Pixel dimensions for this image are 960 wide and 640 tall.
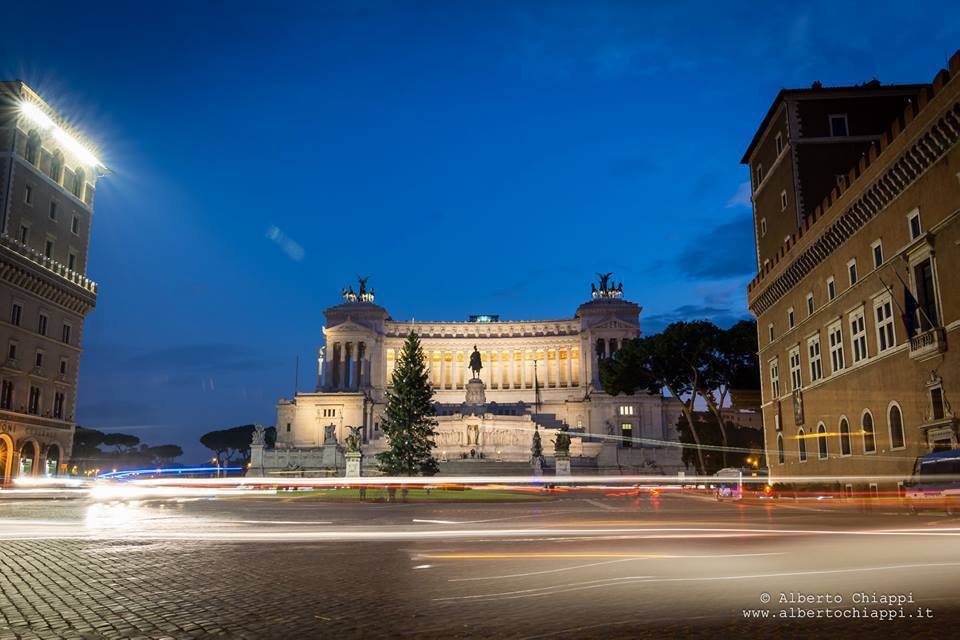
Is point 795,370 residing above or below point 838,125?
below

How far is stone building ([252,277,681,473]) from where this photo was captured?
8369 cm

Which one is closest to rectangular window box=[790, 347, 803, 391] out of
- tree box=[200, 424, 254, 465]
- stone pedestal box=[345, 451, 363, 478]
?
stone pedestal box=[345, 451, 363, 478]

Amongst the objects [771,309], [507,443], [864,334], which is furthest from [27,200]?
[864,334]

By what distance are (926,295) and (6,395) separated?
62.4m

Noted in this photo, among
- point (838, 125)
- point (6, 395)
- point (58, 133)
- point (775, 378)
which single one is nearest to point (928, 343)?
point (838, 125)

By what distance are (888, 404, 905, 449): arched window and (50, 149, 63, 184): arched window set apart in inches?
2741

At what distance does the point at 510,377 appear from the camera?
120562mm

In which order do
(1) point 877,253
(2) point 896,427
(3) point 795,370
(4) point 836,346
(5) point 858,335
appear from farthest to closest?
Result: (3) point 795,370, (4) point 836,346, (5) point 858,335, (1) point 877,253, (2) point 896,427

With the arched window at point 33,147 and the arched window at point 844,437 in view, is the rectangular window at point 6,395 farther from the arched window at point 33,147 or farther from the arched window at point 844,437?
the arched window at point 844,437

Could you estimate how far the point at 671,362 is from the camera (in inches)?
2685

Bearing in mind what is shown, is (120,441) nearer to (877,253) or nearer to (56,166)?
(56,166)

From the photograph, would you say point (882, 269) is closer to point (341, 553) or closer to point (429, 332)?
point (341, 553)

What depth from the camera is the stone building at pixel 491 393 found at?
275ft

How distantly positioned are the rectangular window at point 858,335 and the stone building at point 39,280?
57459 mm
